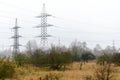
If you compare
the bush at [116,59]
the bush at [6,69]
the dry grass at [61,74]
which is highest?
the bush at [116,59]

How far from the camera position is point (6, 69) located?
2506cm

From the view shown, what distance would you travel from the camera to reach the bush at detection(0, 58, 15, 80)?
24516mm

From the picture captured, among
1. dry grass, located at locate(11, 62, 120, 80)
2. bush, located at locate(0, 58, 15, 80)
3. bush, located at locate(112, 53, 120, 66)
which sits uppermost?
bush, located at locate(112, 53, 120, 66)

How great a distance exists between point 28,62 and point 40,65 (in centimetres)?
202

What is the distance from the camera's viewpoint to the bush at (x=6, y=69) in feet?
80.4

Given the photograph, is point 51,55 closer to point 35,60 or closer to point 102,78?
point 35,60

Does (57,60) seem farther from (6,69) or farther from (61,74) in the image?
(6,69)

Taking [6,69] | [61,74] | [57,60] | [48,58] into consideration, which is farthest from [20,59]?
[6,69]

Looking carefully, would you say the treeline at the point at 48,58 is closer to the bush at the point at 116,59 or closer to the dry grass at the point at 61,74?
the bush at the point at 116,59

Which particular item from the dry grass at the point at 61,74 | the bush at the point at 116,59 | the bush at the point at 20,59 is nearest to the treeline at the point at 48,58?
the bush at the point at 20,59

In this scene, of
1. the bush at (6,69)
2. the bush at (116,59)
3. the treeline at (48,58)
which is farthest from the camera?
the bush at (116,59)

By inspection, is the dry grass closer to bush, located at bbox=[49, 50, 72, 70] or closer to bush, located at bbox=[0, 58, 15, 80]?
bush, located at bbox=[0, 58, 15, 80]

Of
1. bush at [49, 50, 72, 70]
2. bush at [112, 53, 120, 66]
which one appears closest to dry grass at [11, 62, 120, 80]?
bush at [49, 50, 72, 70]

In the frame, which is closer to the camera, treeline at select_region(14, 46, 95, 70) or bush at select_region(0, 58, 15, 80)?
bush at select_region(0, 58, 15, 80)
